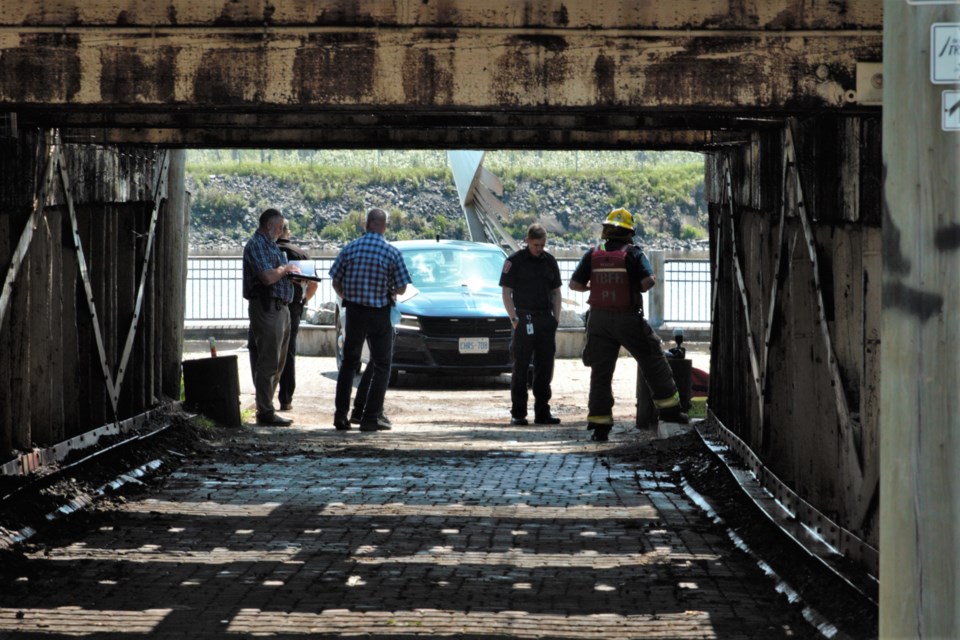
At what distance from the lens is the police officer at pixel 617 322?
14.6m

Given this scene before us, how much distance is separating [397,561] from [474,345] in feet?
39.7

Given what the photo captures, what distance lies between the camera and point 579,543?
958 centimetres

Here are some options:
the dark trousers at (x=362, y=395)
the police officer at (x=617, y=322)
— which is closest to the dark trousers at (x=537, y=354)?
the dark trousers at (x=362, y=395)

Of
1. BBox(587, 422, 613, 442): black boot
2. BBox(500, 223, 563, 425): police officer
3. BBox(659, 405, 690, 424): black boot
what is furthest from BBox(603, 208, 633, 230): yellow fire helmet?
BBox(500, 223, 563, 425): police officer

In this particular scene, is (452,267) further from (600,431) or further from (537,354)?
(600,431)

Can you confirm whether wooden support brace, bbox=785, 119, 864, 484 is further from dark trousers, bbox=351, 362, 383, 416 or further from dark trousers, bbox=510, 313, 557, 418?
dark trousers, bbox=351, 362, 383, 416

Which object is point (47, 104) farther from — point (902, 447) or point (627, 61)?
point (902, 447)

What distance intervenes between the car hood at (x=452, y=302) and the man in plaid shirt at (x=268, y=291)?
4961 millimetres

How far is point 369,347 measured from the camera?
52.1 ft

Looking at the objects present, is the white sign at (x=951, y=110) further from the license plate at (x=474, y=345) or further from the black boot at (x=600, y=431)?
the license plate at (x=474, y=345)

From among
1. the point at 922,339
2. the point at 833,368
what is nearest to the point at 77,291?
the point at 833,368

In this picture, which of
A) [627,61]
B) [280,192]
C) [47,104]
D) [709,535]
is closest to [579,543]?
[709,535]

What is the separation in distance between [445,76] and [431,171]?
7054 cm

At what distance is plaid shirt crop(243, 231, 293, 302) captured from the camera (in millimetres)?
15648
